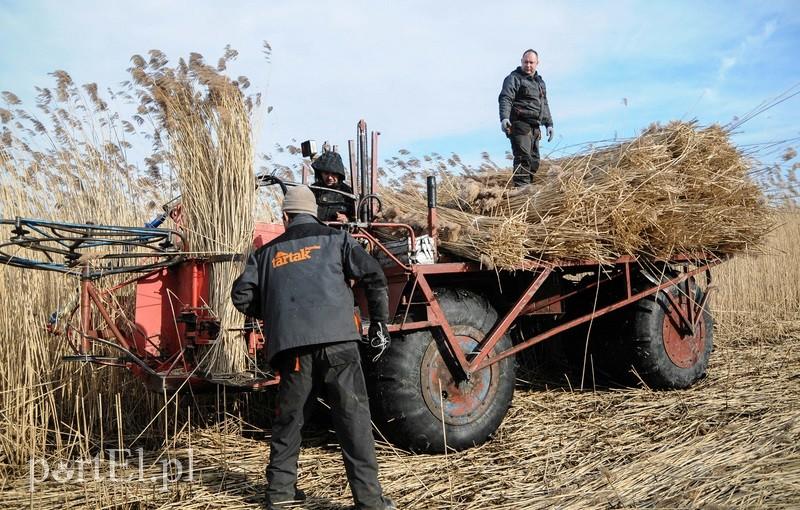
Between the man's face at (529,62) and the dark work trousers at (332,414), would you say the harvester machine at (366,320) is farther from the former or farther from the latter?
the man's face at (529,62)

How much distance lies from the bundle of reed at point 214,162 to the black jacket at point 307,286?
0.60 m

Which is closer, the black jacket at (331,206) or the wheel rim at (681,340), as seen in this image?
the black jacket at (331,206)

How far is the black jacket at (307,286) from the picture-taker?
3.39 m

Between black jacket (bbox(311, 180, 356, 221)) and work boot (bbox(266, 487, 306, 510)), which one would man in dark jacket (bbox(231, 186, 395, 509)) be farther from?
black jacket (bbox(311, 180, 356, 221))

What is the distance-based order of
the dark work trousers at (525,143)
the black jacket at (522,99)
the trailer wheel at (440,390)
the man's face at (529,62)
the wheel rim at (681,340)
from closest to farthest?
1. the trailer wheel at (440,390)
2. the wheel rim at (681,340)
3. the dark work trousers at (525,143)
4. the black jacket at (522,99)
5. the man's face at (529,62)

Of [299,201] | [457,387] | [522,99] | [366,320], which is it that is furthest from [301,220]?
[522,99]

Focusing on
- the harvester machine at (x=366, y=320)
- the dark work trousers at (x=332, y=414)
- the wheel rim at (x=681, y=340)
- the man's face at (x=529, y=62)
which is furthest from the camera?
the man's face at (x=529, y=62)

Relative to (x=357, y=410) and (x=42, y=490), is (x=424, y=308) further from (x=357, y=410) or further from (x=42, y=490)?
(x=42, y=490)

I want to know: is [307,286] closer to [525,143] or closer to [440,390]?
[440,390]

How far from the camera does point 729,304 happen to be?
8.95m

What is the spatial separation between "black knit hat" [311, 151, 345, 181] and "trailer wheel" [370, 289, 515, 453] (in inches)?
60.0

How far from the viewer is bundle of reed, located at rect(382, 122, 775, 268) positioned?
4723 millimetres

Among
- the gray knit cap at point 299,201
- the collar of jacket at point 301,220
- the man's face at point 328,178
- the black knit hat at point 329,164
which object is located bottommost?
the collar of jacket at point 301,220

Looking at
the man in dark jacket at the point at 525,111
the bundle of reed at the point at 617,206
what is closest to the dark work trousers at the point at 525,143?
the man in dark jacket at the point at 525,111
